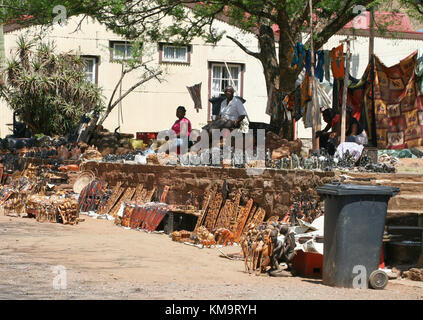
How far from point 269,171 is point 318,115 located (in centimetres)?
324

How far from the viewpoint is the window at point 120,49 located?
2648 centimetres

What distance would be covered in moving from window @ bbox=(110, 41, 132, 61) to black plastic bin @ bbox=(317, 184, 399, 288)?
62.2 feet

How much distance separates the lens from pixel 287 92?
56.7 feet

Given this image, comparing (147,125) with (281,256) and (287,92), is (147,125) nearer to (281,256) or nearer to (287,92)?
(287,92)

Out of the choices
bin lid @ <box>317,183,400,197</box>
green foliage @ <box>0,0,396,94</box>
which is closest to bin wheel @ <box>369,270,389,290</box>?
bin lid @ <box>317,183,400,197</box>

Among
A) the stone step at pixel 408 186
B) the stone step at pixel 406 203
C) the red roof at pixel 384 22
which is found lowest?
the stone step at pixel 406 203

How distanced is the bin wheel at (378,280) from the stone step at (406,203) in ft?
7.27

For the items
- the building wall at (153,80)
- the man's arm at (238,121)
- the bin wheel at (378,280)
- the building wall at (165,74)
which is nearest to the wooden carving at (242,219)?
the man's arm at (238,121)

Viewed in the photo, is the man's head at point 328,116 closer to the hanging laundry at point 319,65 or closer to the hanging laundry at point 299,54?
the hanging laundry at point 319,65

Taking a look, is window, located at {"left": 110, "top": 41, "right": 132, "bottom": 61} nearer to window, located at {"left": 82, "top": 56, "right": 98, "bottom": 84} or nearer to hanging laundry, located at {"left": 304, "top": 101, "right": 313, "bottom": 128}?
window, located at {"left": 82, "top": 56, "right": 98, "bottom": 84}

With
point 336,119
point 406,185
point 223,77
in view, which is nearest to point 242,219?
point 406,185

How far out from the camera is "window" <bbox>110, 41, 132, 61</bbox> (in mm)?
26484

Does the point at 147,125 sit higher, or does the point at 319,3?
the point at 319,3
